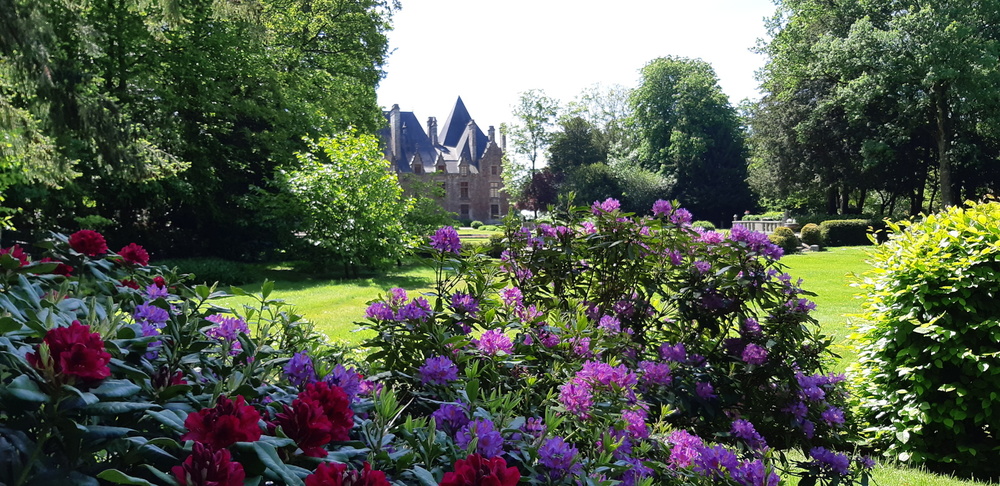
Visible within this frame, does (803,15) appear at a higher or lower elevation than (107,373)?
higher

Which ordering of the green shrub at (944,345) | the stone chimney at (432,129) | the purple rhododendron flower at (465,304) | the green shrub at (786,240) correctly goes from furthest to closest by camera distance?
the stone chimney at (432,129) → the green shrub at (786,240) → the green shrub at (944,345) → the purple rhododendron flower at (465,304)

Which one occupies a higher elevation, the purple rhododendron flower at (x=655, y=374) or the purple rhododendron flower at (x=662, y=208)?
the purple rhododendron flower at (x=662, y=208)

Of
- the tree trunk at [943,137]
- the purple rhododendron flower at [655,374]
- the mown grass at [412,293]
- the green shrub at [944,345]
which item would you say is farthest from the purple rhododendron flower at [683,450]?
the tree trunk at [943,137]

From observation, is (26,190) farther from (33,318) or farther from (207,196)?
(33,318)

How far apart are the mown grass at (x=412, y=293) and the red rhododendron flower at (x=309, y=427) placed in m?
3.28

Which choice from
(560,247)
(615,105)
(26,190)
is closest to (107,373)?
(560,247)

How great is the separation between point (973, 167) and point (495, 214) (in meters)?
45.9

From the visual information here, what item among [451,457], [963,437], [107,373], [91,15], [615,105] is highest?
[615,105]

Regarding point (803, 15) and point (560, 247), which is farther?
point (803, 15)

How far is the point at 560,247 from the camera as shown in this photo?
3.38 meters

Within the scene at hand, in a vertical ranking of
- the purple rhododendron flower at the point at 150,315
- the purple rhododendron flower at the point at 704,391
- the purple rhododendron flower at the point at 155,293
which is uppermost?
the purple rhododendron flower at the point at 155,293

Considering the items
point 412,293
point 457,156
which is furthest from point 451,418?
point 457,156

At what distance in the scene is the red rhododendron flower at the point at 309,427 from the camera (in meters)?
1.30

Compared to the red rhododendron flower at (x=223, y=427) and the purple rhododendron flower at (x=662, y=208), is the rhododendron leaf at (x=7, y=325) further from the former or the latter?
the purple rhododendron flower at (x=662, y=208)
